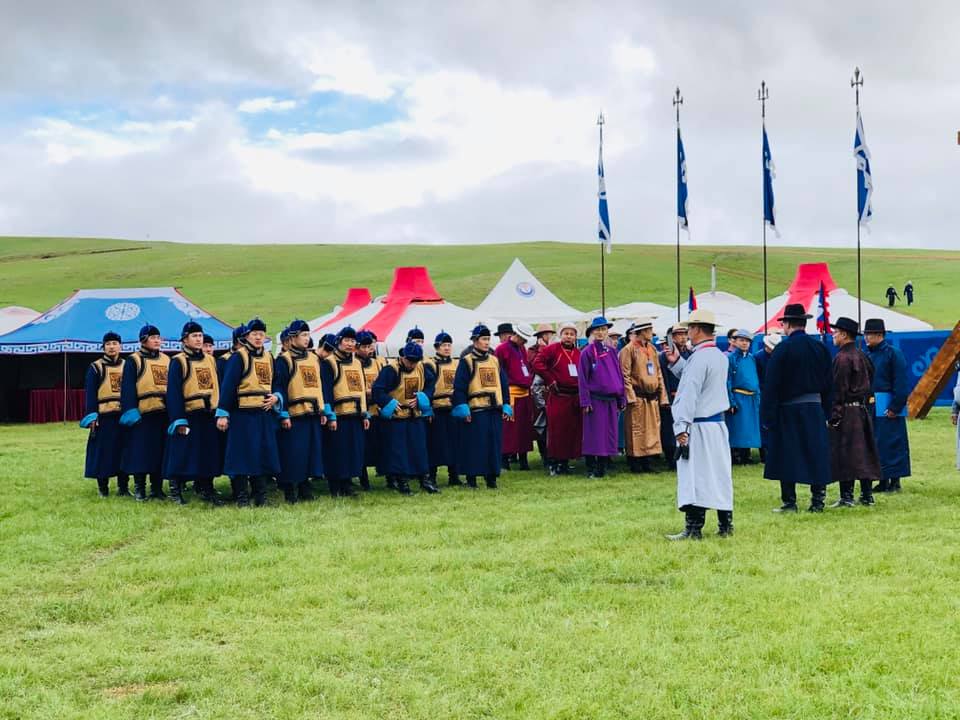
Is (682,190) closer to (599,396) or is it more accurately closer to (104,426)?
(599,396)

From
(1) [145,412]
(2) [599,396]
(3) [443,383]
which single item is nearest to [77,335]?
(1) [145,412]

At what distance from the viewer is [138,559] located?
7.64 metres

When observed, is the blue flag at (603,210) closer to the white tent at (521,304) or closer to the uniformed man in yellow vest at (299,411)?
the white tent at (521,304)

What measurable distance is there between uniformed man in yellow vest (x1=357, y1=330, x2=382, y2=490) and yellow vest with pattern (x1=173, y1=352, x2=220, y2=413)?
62.5 inches

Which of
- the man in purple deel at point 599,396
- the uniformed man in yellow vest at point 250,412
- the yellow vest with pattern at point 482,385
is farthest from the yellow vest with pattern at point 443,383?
the uniformed man in yellow vest at point 250,412

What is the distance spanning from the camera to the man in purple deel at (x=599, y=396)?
1242 centimetres

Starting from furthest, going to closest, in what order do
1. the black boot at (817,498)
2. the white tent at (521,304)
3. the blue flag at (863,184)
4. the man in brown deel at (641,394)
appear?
the white tent at (521,304) → the blue flag at (863,184) → the man in brown deel at (641,394) → the black boot at (817,498)

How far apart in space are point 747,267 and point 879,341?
58.4 meters

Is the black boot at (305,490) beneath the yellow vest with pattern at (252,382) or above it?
beneath

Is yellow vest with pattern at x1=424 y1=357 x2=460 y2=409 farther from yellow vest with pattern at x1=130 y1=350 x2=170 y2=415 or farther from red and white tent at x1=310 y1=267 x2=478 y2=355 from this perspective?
red and white tent at x1=310 y1=267 x2=478 y2=355

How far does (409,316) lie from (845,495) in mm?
13519

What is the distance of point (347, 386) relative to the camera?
10914 mm

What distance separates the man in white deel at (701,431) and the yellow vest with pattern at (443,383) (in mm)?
4218

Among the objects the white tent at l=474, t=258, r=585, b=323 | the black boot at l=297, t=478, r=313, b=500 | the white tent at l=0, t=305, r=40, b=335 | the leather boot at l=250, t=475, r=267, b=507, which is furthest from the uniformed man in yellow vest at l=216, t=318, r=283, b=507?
the white tent at l=0, t=305, r=40, b=335
